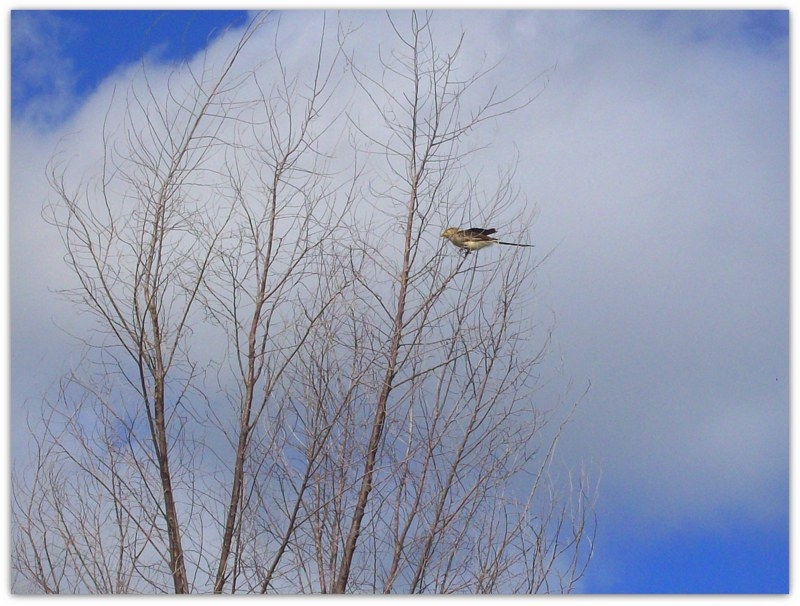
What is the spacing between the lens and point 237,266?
13.8 feet

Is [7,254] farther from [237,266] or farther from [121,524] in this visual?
[121,524]

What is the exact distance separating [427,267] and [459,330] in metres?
0.33

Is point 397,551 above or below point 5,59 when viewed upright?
below

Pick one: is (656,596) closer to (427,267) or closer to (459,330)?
(459,330)

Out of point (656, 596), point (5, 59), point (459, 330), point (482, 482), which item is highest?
point (5, 59)

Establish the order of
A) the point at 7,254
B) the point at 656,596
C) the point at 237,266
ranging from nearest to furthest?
the point at 656,596 < the point at 7,254 < the point at 237,266

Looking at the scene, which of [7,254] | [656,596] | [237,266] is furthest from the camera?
[237,266]

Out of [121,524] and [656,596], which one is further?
[121,524]

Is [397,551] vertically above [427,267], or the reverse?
[427,267]

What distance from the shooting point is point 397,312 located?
424 centimetres

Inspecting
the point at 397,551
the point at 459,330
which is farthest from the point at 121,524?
the point at 459,330

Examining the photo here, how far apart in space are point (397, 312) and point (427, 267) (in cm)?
26

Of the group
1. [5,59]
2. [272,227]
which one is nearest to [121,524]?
[272,227]

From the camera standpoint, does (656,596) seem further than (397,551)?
No
